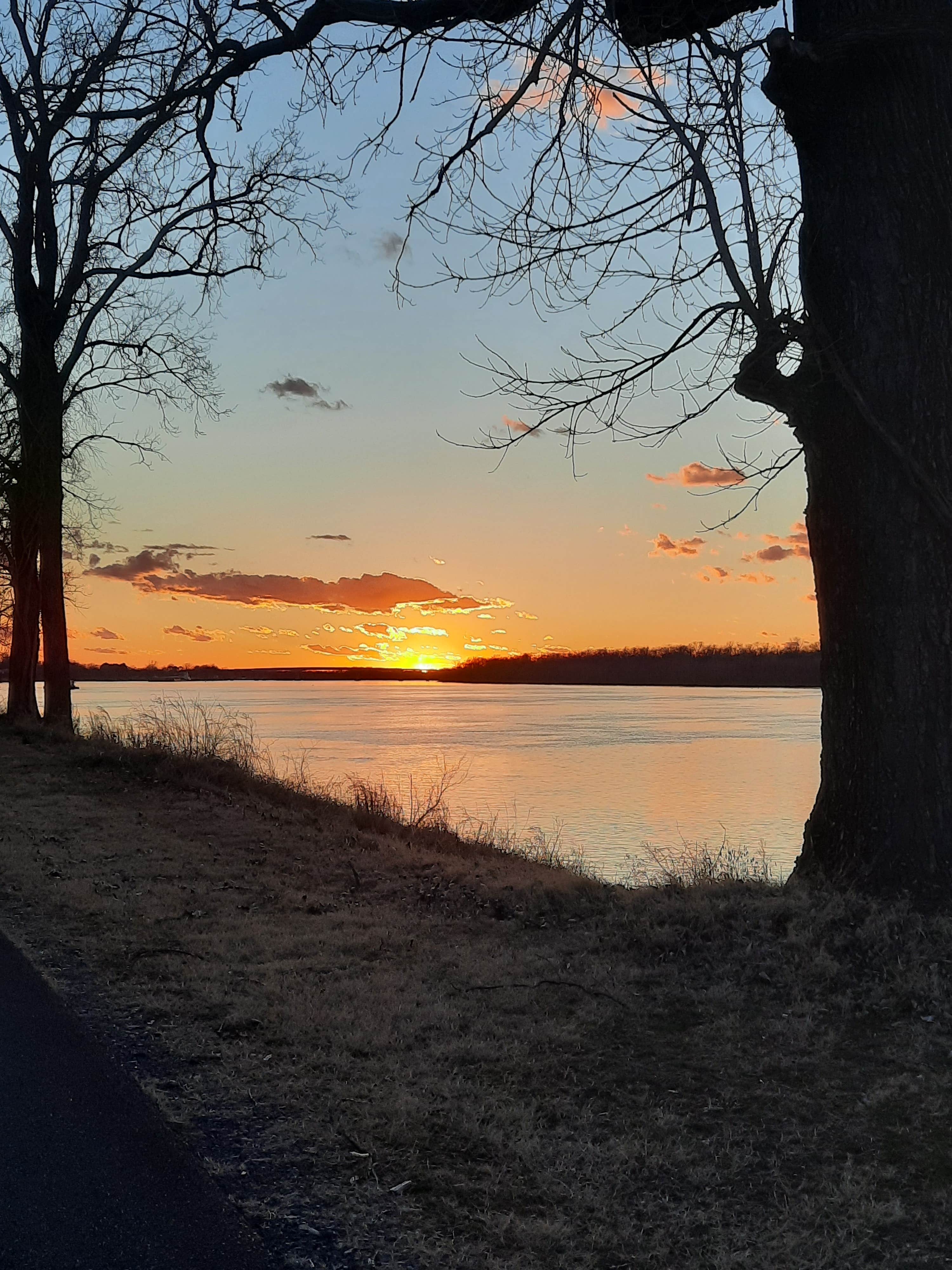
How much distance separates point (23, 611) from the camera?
23.3m

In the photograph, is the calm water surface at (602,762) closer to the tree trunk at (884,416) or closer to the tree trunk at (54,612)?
the tree trunk at (54,612)

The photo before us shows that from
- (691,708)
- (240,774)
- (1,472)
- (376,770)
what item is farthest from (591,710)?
(240,774)

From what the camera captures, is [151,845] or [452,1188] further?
[151,845]

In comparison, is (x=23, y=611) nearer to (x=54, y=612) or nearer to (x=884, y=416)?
(x=54, y=612)

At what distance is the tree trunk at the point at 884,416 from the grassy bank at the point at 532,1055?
0.63 metres

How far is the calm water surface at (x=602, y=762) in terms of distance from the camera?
696 inches

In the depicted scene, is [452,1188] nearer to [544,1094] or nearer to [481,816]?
[544,1094]

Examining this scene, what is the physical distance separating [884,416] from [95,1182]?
5634 mm

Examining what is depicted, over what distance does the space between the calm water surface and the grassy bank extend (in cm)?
690

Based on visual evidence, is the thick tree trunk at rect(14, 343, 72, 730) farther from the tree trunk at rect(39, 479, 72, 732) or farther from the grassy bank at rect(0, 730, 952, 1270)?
the grassy bank at rect(0, 730, 952, 1270)

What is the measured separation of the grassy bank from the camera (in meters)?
3.27

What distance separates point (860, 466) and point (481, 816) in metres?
12.3

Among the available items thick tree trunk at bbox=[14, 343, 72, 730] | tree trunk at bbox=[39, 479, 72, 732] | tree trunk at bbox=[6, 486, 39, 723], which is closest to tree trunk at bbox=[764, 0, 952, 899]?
thick tree trunk at bbox=[14, 343, 72, 730]

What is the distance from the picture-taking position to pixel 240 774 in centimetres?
1421
